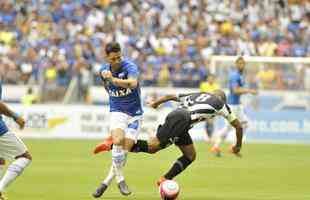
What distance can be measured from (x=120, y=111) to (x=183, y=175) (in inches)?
176

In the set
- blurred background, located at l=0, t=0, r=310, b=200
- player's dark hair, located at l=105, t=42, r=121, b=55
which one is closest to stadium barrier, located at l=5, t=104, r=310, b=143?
blurred background, located at l=0, t=0, r=310, b=200

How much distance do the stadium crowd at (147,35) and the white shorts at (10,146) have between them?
64.4 ft

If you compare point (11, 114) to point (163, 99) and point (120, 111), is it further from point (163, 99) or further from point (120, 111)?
point (163, 99)

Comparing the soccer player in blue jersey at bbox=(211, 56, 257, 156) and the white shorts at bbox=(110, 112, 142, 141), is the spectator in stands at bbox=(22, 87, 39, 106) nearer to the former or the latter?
the soccer player in blue jersey at bbox=(211, 56, 257, 156)

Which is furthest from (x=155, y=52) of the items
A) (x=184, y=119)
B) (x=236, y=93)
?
(x=184, y=119)

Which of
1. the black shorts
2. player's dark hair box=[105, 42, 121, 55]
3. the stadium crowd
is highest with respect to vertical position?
player's dark hair box=[105, 42, 121, 55]

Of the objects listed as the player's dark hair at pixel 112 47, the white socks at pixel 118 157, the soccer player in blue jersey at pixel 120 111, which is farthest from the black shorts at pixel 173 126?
the player's dark hair at pixel 112 47

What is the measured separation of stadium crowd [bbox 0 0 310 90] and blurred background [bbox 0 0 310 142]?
0.04 meters

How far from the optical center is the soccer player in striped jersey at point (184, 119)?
14.2m

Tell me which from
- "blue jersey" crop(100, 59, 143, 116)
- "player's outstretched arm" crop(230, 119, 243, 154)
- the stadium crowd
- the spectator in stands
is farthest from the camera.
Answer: the stadium crowd

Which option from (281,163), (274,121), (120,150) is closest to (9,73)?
(274,121)

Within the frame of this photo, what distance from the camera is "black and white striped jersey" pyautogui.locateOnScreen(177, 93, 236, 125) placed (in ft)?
46.7

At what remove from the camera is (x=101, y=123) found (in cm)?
3228

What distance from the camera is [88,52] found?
35906mm
